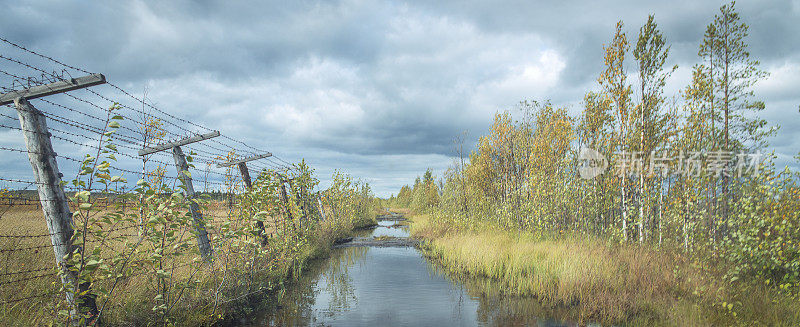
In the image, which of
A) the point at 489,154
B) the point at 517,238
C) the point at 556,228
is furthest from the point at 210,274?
the point at 489,154

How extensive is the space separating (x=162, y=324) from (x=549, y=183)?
39.3 feet

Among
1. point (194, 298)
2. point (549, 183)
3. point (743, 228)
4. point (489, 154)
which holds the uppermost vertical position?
point (489, 154)

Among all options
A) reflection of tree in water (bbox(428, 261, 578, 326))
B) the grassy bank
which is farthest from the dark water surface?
the grassy bank

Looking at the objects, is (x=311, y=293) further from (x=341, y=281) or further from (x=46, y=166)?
(x=46, y=166)

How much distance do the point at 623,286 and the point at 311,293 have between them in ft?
21.6

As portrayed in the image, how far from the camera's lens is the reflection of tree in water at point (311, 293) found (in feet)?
22.7

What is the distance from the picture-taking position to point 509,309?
24.9 ft

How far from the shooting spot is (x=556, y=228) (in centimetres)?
1333

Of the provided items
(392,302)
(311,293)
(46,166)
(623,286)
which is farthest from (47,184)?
(623,286)

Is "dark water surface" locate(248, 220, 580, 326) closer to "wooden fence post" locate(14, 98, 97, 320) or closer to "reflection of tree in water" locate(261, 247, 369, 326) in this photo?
"reflection of tree in water" locate(261, 247, 369, 326)

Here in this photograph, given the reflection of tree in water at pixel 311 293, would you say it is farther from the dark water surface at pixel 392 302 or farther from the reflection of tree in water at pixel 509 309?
the reflection of tree in water at pixel 509 309

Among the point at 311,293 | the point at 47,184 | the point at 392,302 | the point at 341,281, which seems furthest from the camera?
the point at 341,281

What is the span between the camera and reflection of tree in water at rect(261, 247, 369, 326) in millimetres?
6908

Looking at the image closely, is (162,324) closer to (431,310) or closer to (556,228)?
(431,310)
